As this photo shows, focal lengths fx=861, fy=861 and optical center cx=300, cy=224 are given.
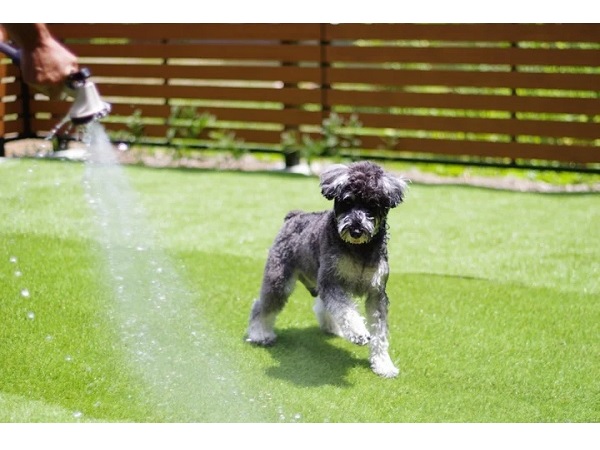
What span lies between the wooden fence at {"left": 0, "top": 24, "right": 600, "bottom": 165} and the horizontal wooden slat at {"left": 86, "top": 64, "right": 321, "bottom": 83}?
0.01m

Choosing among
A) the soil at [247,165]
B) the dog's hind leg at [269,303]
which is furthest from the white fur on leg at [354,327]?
the soil at [247,165]

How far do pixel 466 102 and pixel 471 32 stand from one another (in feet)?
2.55

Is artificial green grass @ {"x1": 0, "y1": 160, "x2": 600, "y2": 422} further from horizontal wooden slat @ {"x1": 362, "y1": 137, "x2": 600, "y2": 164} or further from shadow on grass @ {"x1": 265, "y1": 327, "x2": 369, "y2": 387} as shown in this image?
horizontal wooden slat @ {"x1": 362, "y1": 137, "x2": 600, "y2": 164}

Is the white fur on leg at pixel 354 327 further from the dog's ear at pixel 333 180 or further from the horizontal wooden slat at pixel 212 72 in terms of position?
the horizontal wooden slat at pixel 212 72

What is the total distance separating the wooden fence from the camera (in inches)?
372

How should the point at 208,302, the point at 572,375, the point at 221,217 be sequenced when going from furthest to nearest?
the point at 221,217 < the point at 208,302 < the point at 572,375

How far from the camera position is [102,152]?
33.6ft

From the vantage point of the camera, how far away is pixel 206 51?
423 inches

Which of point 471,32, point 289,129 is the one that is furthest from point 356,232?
point 289,129

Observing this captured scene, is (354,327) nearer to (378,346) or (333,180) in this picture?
(378,346)

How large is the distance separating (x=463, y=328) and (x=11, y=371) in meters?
2.50

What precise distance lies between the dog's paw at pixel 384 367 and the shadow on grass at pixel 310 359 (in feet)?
0.41

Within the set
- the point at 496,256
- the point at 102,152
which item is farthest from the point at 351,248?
the point at 102,152

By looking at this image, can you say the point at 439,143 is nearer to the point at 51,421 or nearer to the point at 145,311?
the point at 145,311
